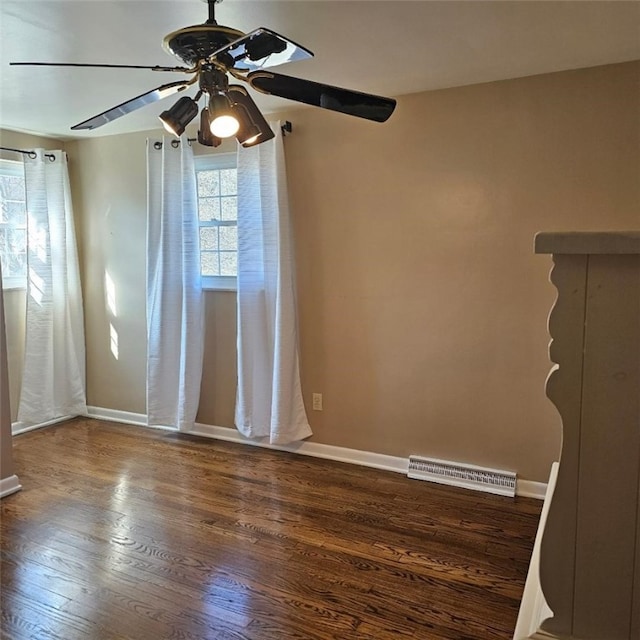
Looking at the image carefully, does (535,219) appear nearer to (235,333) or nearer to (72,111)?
(235,333)

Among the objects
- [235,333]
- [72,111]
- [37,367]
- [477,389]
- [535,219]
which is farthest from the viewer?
[37,367]

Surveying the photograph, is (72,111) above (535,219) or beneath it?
above

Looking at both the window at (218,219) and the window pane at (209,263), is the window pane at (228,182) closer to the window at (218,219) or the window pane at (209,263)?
the window at (218,219)

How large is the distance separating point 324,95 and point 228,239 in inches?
86.4

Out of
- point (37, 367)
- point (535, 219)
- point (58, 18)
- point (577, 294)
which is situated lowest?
point (37, 367)

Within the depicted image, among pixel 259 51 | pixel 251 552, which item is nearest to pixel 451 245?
pixel 259 51

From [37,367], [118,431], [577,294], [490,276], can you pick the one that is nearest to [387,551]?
[490,276]

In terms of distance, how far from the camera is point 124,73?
2791 mm

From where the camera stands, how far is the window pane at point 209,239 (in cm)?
404

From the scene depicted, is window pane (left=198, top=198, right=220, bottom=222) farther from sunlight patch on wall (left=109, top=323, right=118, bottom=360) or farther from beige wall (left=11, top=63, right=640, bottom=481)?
sunlight patch on wall (left=109, top=323, right=118, bottom=360)

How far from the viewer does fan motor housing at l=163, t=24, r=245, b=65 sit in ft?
5.53

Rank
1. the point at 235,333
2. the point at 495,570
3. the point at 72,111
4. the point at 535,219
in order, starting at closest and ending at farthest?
the point at 495,570 < the point at 535,219 < the point at 72,111 < the point at 235,333

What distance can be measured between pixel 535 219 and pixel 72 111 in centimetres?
302

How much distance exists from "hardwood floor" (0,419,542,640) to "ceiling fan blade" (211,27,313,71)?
6.56 feet
